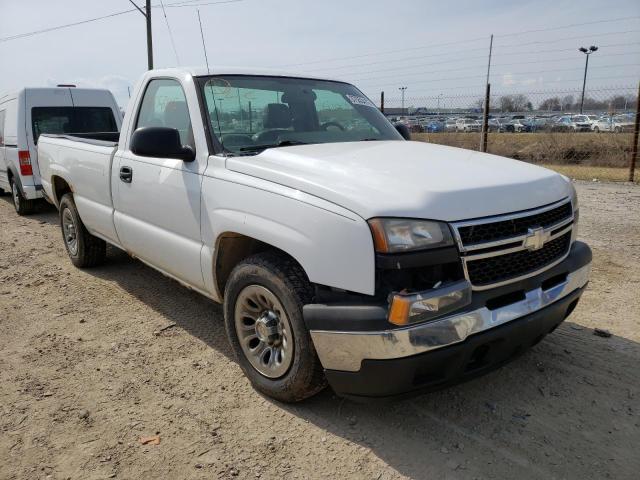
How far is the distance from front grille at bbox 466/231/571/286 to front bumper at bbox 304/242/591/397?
6 centimetres

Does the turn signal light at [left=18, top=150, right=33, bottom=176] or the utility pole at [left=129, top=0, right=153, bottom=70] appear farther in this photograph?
the utility pole at [left=129, top=0, right=153, bottom=70]

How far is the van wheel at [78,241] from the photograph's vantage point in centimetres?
541

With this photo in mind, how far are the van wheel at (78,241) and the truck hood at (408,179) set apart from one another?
3.09m

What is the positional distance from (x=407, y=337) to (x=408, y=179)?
2.57 feet

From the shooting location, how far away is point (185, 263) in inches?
138

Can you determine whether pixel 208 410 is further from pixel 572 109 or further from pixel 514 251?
pixel 572 109

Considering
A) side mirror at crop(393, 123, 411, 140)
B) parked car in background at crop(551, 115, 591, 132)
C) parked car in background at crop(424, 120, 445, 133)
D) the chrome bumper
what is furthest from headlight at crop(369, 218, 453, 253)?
parked car in background at crop(551, 115, 591, 132)

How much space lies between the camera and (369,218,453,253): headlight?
2.28m

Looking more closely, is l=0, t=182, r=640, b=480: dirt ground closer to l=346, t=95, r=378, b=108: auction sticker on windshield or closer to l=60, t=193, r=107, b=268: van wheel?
l=60, t=193, r=107, b=268: van wheel

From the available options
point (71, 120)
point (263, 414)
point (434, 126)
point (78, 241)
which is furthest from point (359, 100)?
point (434, 126)

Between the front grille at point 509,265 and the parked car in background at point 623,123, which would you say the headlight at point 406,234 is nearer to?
the front grille at point 509,265

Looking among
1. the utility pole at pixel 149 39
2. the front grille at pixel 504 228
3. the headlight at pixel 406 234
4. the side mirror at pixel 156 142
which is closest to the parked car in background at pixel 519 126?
the utility pole at pixel 149 39

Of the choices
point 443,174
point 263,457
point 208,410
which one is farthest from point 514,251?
point 208,410

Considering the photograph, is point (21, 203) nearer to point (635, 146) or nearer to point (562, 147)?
point (635, 146)
